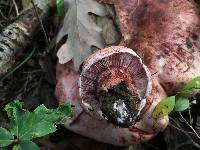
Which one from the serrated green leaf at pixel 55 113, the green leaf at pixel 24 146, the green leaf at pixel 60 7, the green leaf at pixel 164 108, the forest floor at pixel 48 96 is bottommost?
the forest floor at pixel 48 96

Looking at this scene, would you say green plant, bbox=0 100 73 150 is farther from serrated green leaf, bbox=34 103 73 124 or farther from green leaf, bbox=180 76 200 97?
green leaf, bbox=180 76 200 97

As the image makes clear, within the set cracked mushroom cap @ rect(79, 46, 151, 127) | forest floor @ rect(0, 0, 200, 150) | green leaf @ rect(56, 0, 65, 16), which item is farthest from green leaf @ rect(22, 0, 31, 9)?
cracked mushroom cap @ rect(79, 46, 151, 127)

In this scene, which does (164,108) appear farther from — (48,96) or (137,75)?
(48,96)

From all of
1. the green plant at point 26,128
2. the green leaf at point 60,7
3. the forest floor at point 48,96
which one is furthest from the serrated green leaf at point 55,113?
the green leaf at point 60,7

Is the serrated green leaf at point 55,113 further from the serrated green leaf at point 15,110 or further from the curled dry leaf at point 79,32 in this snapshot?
the curled dry leaf at point 79,32

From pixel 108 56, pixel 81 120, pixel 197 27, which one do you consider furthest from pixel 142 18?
pixel 81 120

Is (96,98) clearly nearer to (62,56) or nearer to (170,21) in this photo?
(62,56)

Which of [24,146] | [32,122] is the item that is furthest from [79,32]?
[24,146]
